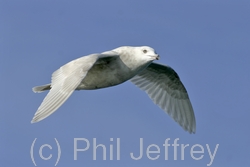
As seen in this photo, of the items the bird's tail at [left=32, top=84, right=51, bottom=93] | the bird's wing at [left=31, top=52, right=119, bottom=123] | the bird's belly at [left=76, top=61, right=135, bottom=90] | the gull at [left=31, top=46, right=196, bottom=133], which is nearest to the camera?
the bird's wing at [left=31, top=52, right=119, bottom=123]

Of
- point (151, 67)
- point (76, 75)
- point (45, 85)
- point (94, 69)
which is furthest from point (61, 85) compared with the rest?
point (151, 67)

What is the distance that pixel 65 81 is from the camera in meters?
18.0

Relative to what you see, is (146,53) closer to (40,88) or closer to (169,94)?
(40,88)

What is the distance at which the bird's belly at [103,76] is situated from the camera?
63.7 feet

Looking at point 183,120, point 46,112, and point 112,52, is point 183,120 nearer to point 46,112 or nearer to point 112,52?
point 112,52

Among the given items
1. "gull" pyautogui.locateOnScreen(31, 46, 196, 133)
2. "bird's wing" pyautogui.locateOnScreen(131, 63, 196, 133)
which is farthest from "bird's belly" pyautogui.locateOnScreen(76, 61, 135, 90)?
"bird's wing" pyautogui.locateOnScreen(131, 63, 196, 133)

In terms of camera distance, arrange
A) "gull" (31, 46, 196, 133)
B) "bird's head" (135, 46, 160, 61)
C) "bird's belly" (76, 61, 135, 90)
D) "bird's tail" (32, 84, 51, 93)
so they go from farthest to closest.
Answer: "bird's tail" (32, 84, 51, 93), "bird's belly" (76, 61, 135, 90), "bird's head" (135, 46, 160, 61), "gull" (31, 46, 196, 133)

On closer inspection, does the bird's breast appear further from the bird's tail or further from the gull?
the bird's tail

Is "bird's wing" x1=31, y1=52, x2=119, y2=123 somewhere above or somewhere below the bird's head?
below

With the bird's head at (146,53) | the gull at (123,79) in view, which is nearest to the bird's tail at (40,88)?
the gull at (123,79)

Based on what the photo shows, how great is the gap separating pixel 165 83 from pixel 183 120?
55.3 inches

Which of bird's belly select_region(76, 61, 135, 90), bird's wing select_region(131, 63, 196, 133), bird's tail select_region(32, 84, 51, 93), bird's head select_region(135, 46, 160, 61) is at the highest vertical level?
bird's head select_region(135, 46, 160, 61)

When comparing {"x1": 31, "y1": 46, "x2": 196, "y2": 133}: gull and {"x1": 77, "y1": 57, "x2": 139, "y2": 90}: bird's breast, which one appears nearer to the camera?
{"x1": 31, "y1": 46, "x2": 196, "y2": 133}: gull

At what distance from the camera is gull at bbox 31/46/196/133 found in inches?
698
